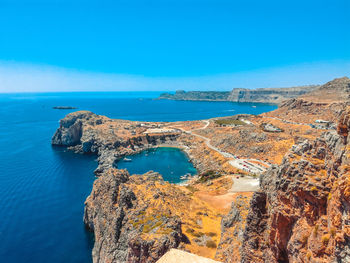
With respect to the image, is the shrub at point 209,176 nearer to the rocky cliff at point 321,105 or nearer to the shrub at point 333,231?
the shrub at point 333,231

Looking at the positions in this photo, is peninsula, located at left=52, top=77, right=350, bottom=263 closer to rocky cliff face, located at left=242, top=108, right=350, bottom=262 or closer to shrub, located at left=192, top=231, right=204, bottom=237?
rocky cliff face, located at left=242, top=108, right=350, bottom=262

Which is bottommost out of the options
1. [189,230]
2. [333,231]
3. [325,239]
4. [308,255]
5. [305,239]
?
[189,230]

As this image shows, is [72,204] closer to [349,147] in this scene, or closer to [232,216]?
[232,216]

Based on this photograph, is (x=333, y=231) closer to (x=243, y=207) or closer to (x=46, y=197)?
(x=243, y=207)

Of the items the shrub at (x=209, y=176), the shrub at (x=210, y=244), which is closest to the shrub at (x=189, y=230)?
the shrub at (x=210, y=244)

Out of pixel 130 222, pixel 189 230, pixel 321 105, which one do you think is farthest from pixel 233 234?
pixel 321 105

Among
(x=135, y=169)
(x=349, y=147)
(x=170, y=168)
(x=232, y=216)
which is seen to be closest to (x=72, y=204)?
(x=135, y=169)

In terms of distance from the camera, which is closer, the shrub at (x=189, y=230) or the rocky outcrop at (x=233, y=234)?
the rocky outcrop at (x=233, y=234)
